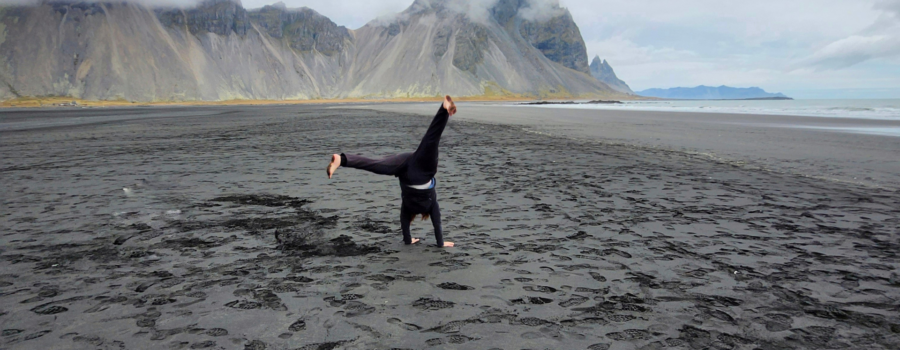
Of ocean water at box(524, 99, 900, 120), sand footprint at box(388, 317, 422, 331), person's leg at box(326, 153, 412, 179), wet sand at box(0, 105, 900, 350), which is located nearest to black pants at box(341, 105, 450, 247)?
person's leg at box(326, 153, 412, 179)

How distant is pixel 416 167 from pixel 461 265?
129cm

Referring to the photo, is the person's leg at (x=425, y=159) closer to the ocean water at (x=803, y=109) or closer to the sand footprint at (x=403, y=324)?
the sand footprint at (x=403, y=324)

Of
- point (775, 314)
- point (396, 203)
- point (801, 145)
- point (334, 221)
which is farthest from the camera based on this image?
point (801, 145)

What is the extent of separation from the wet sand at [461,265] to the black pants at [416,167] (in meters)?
0.51

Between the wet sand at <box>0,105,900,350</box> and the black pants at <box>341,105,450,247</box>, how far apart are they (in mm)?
511

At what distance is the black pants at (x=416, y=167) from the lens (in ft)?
19.1

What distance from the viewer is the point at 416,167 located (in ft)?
20.0

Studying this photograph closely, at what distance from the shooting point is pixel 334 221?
791cm

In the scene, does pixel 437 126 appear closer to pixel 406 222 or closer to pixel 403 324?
pixel 406 222

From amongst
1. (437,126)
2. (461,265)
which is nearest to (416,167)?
(437,126)

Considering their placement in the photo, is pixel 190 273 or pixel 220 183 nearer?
pixel 190 273

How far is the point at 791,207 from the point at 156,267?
9.57 metres

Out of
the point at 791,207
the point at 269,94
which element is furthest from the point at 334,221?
the point at 269,94

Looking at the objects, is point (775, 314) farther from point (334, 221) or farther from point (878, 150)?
point (878, 150)
